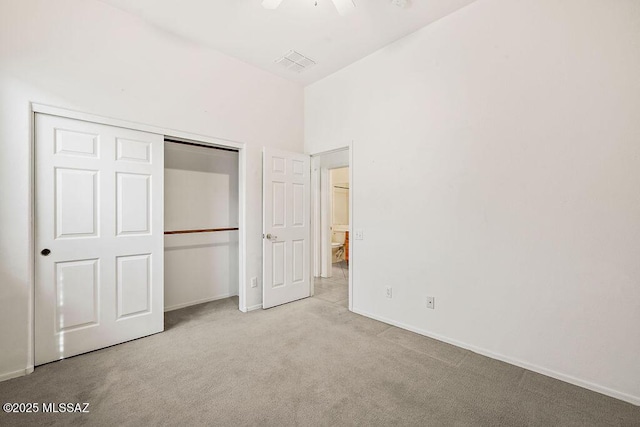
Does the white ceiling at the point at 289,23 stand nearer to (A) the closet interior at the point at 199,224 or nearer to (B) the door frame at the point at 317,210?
(B) the door frame at the point at 317,210

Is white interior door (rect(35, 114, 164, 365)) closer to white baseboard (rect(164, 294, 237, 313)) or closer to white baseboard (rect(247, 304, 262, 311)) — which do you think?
white baseboard (rect(164, 294, 237, 313))

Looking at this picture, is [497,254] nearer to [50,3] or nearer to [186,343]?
[186,343]

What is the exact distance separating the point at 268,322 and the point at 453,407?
1931mm

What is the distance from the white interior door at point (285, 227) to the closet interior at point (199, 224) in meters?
0.81

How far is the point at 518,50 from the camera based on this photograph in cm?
222

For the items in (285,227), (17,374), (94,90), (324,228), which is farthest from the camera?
(324,228)

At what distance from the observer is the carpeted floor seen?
1660 mm

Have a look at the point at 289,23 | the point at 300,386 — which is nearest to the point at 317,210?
the point at 289,23

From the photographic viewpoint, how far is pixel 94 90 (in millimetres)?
2424

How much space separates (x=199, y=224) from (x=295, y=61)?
2.42m

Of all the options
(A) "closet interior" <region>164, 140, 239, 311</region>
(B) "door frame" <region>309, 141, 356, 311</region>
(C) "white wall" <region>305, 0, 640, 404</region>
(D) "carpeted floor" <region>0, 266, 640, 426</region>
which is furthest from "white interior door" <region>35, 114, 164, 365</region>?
(C) "white wall" <region>305, 0, 640, 404</region>

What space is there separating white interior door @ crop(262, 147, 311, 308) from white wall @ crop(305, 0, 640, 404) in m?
1.06

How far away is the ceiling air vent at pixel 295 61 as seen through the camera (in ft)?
10.7

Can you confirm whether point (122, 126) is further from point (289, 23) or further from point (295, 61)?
point (295, 61)
